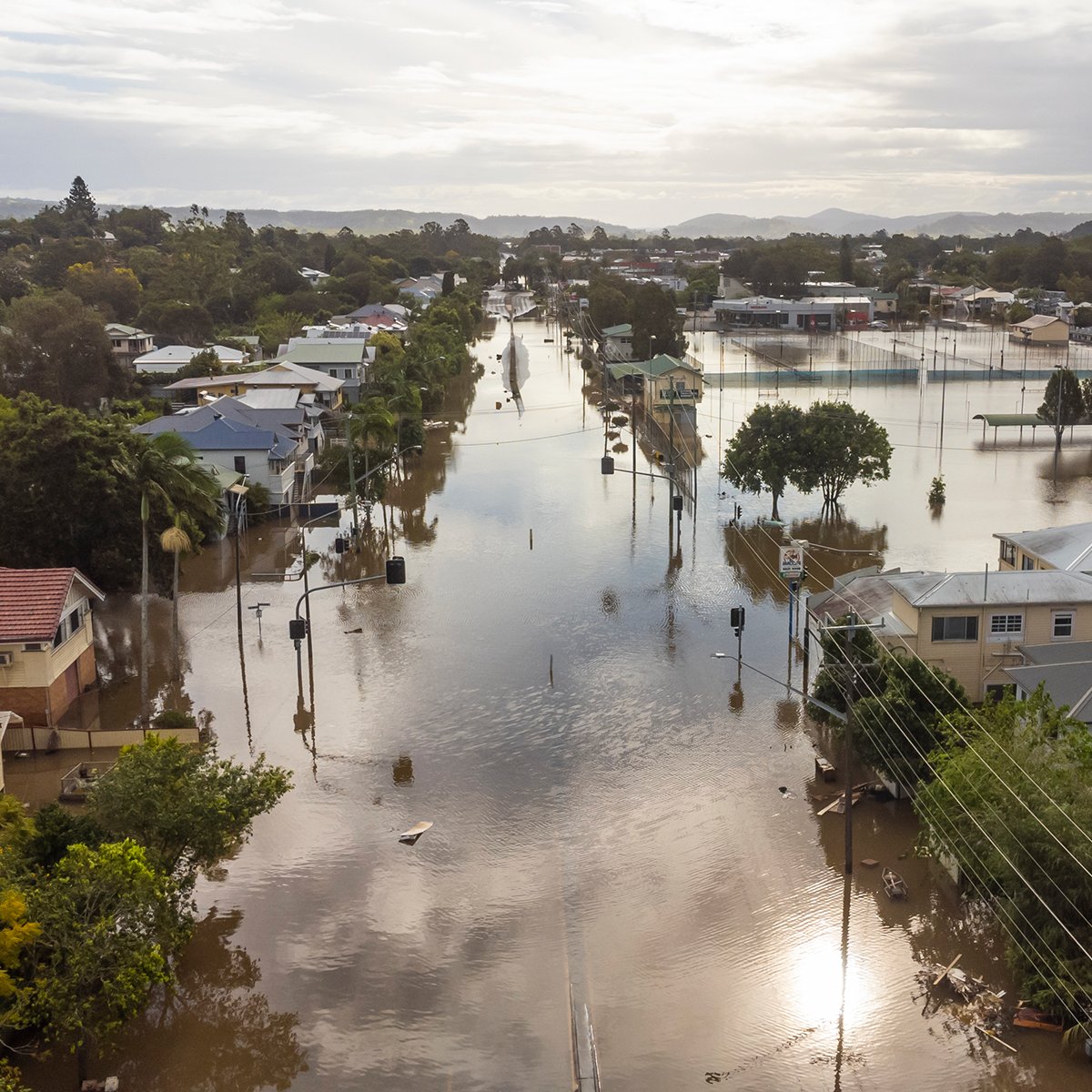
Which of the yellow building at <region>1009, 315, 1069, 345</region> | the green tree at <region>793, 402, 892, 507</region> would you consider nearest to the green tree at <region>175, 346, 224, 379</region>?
the green tree at <region>793, 402, 892, 507</region>

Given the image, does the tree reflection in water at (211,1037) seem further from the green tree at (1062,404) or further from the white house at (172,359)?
the white house at (172,359)

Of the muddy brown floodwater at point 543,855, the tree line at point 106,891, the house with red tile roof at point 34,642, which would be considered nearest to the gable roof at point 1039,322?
the muddy brown floodwater at point 543,855

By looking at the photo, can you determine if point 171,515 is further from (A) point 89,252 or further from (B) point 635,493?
(A) point 89,252

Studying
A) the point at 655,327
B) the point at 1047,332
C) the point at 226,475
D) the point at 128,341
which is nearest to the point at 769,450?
the point at 226,475

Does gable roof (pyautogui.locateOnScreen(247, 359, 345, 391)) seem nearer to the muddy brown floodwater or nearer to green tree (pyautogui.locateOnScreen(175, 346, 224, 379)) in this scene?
green tree (pyautogui.locateOnScreen(175, 346, 224, 379))

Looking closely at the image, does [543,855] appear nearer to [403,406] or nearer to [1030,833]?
[1030,833]

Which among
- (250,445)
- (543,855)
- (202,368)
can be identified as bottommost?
(543,855)

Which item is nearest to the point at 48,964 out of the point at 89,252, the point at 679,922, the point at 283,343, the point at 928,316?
the point at 679,922
